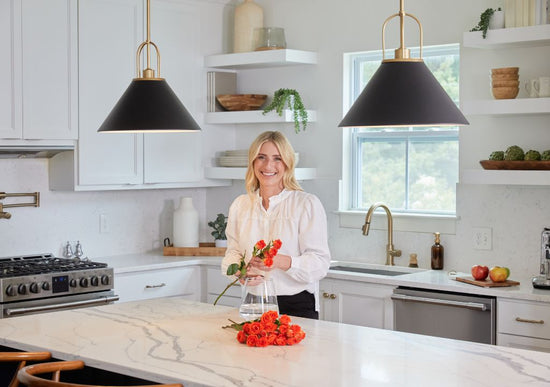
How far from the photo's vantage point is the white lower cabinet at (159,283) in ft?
16.3

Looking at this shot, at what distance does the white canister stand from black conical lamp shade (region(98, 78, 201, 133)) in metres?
2.41

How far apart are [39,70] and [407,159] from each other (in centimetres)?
224

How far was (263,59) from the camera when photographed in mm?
5430

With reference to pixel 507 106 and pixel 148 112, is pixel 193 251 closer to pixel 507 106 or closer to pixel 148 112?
pixel 507 106

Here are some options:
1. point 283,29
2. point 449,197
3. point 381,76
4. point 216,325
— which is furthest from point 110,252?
point 381,76

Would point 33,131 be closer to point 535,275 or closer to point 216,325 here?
point 216,325

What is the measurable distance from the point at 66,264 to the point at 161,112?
75.9 inches

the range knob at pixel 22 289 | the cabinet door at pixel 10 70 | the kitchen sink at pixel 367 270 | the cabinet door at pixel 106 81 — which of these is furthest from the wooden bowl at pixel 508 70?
the range knob at pixel 22 289

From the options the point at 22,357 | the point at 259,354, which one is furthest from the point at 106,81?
the point at 259,354

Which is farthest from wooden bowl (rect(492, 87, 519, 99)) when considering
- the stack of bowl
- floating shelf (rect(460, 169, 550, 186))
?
floating shelf (rect(460, 169, 550, 186))

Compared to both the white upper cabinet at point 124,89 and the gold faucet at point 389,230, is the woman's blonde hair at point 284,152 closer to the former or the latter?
the gold faucet at point 389,230

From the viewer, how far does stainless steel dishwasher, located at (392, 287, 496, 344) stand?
4.16 meters

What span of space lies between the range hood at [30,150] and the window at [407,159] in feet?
5.91

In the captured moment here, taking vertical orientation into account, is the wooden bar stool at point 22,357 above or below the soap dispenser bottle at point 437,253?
below
